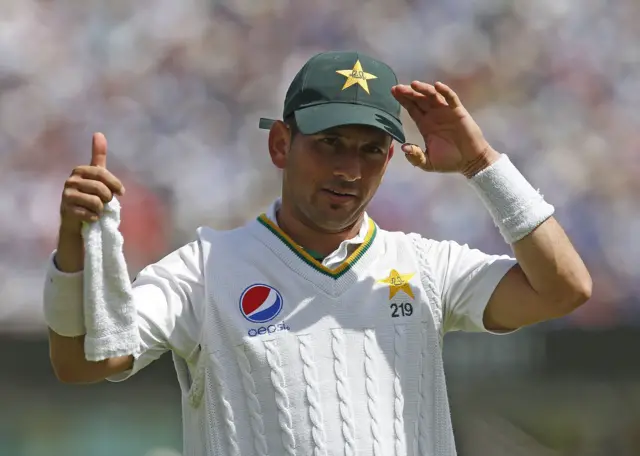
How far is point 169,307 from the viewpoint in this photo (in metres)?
1.59

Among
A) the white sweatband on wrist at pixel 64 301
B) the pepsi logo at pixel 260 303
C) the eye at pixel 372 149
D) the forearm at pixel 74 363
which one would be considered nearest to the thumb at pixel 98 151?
the white sweatband on wrist at pixel 64 301

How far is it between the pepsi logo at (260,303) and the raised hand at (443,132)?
1.07 ft

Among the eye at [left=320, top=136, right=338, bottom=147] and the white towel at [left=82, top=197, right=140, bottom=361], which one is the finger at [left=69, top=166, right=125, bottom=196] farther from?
the eye at [left=320, top=136, right=338, bottom=147]

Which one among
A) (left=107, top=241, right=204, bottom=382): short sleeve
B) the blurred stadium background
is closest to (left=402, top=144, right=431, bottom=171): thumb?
(left=107, top=241, right=204, bottom=382): short sleeve

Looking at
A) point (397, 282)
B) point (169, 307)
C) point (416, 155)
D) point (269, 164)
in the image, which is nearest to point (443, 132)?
point (416, 155)

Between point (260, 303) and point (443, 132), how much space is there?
0.43 m

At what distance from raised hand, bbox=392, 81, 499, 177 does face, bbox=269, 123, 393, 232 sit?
6 cm

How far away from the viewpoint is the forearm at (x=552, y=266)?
62.2 inches

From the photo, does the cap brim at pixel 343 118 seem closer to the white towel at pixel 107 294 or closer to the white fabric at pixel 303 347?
the white fabric at pixel 303 347

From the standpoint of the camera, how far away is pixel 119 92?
14.7ft

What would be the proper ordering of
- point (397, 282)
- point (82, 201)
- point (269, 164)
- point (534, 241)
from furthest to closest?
point (269, 164) → point (397, 282) → point (534, 241) → point (82, 201)

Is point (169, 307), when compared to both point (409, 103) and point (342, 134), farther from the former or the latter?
point (409, 103)

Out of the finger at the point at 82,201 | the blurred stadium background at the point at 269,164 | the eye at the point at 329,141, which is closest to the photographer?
the finger at the point at 82,201

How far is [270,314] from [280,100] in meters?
3.04
